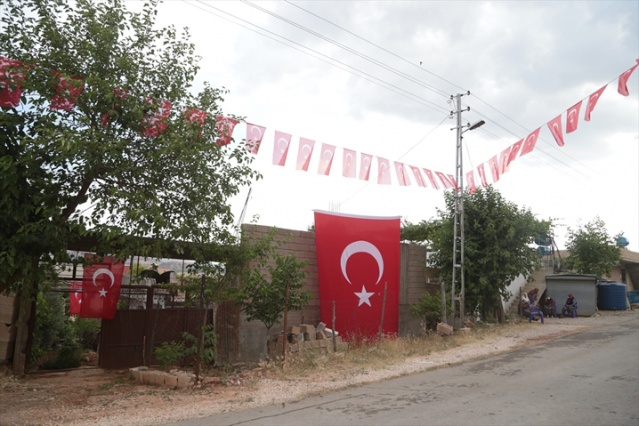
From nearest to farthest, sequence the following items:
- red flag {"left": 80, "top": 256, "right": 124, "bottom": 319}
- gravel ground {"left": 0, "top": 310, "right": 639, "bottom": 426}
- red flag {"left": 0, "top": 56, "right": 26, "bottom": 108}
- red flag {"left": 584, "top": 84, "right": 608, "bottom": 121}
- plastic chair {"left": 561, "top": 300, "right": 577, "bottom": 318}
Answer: gravel ground {"left": 0, "top": 310, "right": 639, "bottom": 426} → red flag {"left": 0, "top": 56, "right": 26, "bottom": 108} → red flag {"left": 584, "top": 84, "right": 608, "bottom": 121} → red flag {"left": 80, "top": 256, "right": 124, "bottom": 319} → plastic chair {"left": 561, "top": 300, "right": 577, "bottom": 318}

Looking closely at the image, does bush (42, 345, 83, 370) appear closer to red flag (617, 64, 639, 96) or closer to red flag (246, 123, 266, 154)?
red flag (246, 123, 266, 154)

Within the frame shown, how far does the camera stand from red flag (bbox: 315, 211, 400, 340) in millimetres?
13812

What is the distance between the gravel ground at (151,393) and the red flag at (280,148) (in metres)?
4.55

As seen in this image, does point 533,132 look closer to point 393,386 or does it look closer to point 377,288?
point 377,288

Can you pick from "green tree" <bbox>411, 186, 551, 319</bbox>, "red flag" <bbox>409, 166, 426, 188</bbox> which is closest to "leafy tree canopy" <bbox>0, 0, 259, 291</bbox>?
"red flag" <bbox>409, 166, 426, 188</bbox>

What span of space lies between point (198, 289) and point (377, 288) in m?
6.09

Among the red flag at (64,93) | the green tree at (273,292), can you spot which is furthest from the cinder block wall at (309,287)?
the red flag at (64,93)

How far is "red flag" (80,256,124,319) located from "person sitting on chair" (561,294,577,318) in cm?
2031

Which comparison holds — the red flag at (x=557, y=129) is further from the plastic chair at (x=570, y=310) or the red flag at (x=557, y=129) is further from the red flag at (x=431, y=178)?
the plastic chair at (x=570, y=310)

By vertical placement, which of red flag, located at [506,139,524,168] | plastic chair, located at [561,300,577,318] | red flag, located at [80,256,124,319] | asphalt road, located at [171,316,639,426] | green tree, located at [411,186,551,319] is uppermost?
red flag, located at [506,139,524,168]

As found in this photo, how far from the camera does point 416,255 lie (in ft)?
58.3

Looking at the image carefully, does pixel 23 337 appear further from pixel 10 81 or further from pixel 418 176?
pixel 418 176

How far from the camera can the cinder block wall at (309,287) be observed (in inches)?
479

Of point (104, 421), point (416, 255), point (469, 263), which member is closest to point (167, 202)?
point (104, 421)
